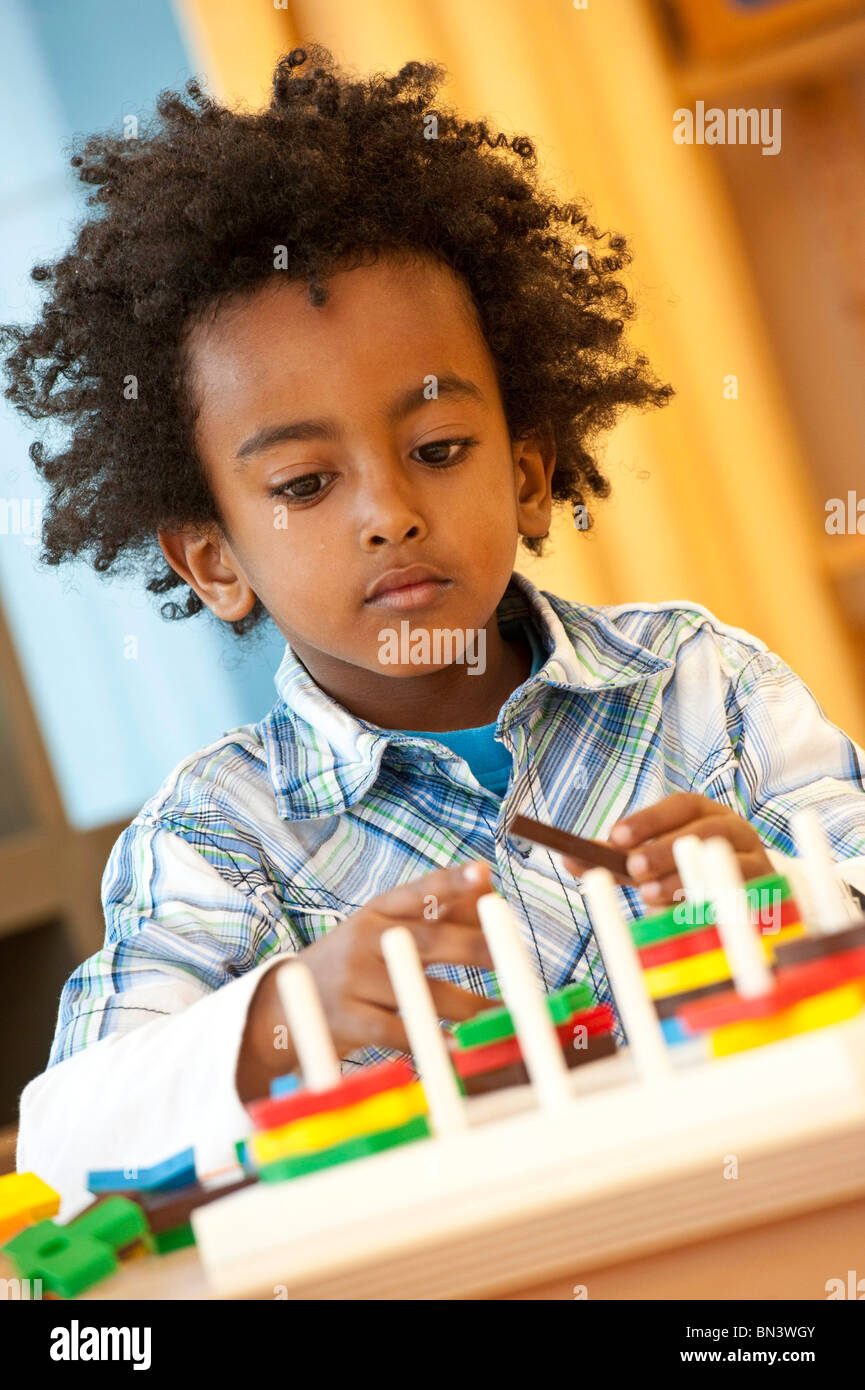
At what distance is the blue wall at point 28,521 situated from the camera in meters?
2.12

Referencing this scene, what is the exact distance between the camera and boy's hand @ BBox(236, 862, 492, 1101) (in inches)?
25.8

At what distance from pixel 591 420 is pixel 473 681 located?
1.14 ft

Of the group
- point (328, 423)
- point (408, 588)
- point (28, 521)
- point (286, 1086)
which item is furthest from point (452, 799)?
point (28, 521)

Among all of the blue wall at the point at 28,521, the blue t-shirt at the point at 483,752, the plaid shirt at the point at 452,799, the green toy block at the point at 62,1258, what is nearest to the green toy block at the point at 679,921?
the green toy block at the point at 62,1258

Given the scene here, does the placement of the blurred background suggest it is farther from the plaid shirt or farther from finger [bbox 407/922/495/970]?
finger [bbox 407/922/495/970]

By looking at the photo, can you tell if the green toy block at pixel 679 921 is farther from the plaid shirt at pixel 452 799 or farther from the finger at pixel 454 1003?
the plaid shirt at pixel 452 799

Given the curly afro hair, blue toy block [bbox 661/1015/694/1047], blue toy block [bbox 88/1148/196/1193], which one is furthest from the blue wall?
blue toy block [bbox 661/1015/694/1047]

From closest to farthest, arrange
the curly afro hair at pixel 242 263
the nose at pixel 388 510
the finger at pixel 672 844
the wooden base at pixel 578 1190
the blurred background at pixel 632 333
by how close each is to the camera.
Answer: the wooden base at pixel 578 1190, the finger at pixel 672 844, the nose at pixel 388 510, the curly afro hair at pixel 242 263, the blurred background at pixel 632 333

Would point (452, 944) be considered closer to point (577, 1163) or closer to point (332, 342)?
point (577, 1163)

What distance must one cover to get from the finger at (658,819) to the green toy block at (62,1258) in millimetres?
294

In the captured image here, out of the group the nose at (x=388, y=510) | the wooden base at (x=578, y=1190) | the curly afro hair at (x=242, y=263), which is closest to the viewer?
the wooden base at (x=578, y=1190)

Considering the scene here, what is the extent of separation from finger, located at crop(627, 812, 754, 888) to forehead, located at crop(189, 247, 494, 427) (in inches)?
14.9

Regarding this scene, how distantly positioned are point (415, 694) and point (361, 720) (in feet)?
0.15
